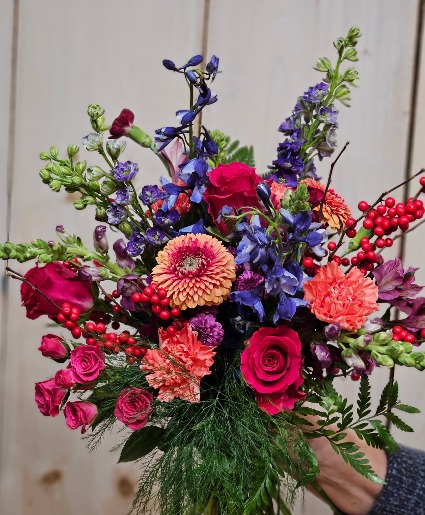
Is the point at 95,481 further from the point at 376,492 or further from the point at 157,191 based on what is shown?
the point at 157,191

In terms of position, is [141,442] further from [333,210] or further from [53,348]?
[333,210]

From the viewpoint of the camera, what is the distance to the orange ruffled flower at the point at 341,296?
58cm

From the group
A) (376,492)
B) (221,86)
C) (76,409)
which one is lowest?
(376,492)

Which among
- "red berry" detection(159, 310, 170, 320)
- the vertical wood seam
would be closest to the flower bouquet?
"red berry" detection(159, 310, 170, 320)

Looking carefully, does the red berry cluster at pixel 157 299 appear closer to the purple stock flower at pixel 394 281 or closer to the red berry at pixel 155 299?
the red berry at pixel 155 299

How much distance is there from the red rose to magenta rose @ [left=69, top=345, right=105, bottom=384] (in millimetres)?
156

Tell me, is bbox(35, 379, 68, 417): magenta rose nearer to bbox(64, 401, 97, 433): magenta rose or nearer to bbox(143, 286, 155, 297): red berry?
bbox(64, 401, 97, 433): magenta rose

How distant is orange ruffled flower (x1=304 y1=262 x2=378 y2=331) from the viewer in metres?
0.58

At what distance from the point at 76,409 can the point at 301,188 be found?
0.90ft

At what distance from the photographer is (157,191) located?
640 millimetres

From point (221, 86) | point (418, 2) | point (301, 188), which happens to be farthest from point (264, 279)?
point (418, 2)

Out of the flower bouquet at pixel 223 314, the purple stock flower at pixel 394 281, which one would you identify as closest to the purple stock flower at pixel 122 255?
the flower bouquet at pixel 223 314

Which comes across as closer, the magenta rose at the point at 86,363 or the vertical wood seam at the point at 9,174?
the magenta rose at the point at 86,363

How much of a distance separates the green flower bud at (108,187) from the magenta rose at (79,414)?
0.62 ft
